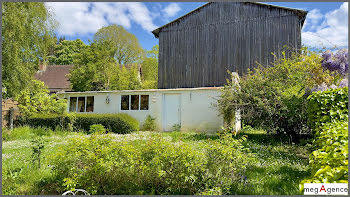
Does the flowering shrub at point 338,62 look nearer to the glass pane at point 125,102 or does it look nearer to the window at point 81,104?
the glass pane at point 125,102

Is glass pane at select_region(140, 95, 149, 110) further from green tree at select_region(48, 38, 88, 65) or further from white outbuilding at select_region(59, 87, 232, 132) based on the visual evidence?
green tree at select_region(48, 38, 88, 65)

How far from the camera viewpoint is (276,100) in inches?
336

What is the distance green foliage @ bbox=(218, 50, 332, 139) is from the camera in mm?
8070

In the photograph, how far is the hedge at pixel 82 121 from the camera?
12.5m

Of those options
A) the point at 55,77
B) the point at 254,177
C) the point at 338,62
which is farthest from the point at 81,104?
the point at 55,77

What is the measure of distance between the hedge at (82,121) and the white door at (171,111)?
1.71 metres

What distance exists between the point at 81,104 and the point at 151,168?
45.0 ft

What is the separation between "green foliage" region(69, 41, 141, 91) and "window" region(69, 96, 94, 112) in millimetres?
6501

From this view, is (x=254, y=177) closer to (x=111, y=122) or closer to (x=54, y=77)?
(x=111, y=122)

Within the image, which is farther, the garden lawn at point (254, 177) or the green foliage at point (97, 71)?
the green foliage at point (97, 71)

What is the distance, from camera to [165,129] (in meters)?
14.1

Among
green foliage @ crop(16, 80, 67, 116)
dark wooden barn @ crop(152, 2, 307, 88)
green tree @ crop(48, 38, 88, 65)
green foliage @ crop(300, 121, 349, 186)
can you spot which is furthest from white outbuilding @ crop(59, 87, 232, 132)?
green tree @ crop(48, 38, 88, 65)

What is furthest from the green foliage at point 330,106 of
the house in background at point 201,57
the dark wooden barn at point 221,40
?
the dark wooden barn at point 221,40

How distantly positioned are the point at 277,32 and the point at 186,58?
599 cm
